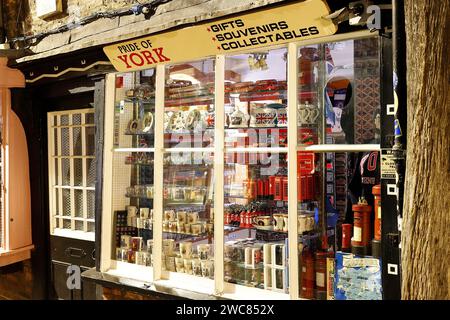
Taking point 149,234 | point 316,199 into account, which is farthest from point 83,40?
point 316,199

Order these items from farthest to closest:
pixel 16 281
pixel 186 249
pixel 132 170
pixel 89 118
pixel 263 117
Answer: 1. pixel 16 281
2. pixel 89 118
3. pixel 132 170
4. pixel 186 249
5. pixel 263 117

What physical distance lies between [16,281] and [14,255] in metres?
0.62

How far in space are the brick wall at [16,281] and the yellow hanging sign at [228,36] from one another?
3.23 meters

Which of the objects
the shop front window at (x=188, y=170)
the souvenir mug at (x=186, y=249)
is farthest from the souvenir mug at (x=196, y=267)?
the souvenir mug at (x=186, y=249)

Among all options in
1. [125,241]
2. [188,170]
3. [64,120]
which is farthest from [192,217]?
[64,120]

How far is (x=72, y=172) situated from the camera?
19.1 ft

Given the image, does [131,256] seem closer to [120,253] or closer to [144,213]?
[120,253]

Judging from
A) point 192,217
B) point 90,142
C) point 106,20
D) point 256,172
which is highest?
point 106,20

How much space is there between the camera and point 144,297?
4.71m

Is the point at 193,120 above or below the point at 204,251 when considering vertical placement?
above

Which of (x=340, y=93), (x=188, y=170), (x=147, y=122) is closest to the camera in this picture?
(x=340, y=93)

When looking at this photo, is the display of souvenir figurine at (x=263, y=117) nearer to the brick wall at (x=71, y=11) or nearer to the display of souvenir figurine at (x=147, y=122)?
the display of souvenir figurine at (x=147, y=122)

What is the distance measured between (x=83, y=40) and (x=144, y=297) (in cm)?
277

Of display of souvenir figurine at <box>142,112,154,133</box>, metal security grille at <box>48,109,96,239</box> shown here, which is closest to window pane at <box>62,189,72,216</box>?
metal security grille at <box>48,109,96,239</box>
